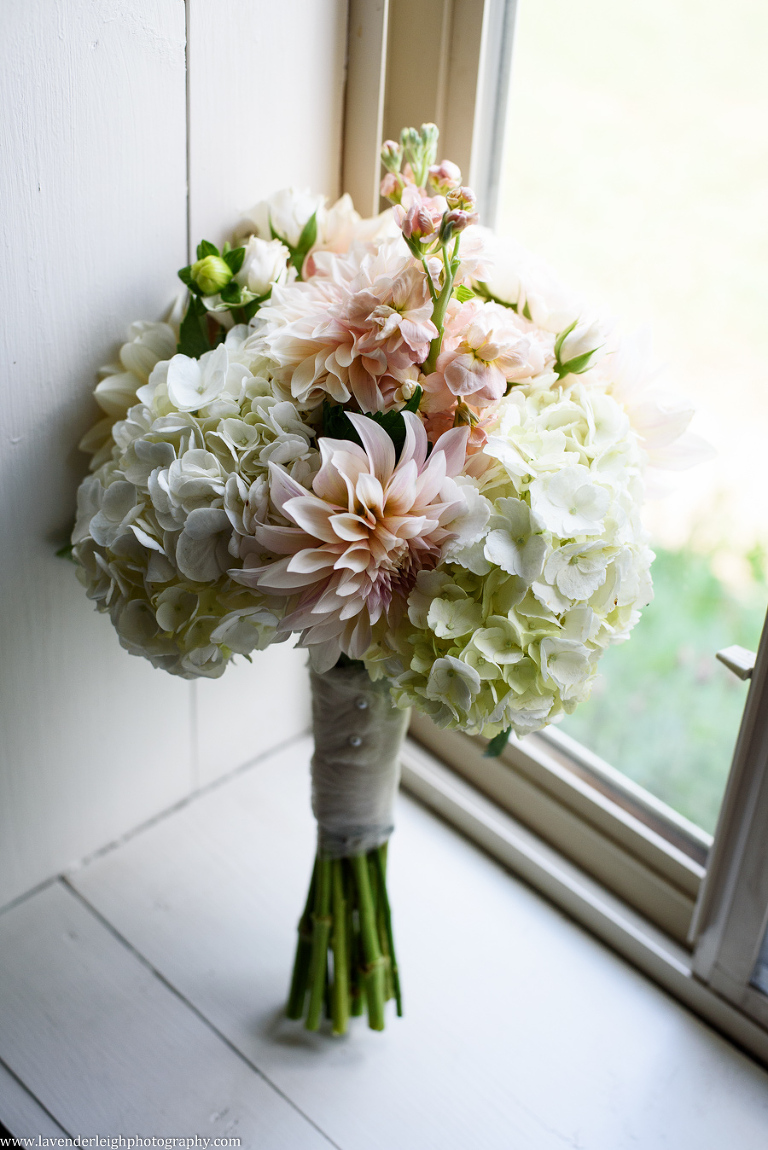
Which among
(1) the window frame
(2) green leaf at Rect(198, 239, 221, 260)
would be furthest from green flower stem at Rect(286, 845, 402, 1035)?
(2) green leaf at Rect(198, 239, 221, 260)

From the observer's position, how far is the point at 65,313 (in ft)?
2.79

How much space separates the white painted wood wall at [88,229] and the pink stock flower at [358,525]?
0.32 m

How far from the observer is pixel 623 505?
2.26 feet

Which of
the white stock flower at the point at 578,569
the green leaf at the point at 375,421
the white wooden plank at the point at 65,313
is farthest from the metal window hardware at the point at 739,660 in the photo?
the white wooden plank at the point at 65,313

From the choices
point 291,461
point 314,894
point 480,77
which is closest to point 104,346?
point 291,461

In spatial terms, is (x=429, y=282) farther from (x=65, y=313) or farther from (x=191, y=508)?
(x=65, y=313)

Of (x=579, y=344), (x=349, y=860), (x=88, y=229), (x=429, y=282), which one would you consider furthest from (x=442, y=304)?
(x=349, y=860)

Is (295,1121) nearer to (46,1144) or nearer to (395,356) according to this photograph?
(46,1144)

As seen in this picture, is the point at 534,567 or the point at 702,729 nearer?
the point at 534,567

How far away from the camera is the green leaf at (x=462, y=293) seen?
72cm

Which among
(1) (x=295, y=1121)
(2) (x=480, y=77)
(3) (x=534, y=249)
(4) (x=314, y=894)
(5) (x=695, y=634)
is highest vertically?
(2) (x=480, y=77)

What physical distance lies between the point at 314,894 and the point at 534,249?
72 centimetres

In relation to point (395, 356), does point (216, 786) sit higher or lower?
lower

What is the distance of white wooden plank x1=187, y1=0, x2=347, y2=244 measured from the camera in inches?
33.9
